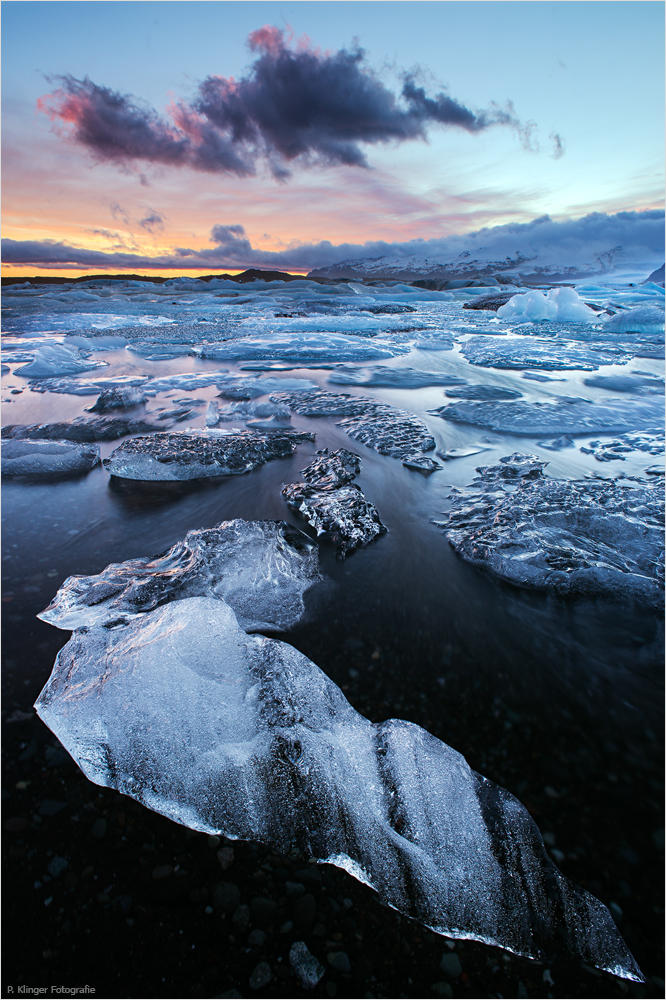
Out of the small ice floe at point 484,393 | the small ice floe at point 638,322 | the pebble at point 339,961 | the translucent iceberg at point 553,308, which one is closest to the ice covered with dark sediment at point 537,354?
the small ice floe at point 484,393

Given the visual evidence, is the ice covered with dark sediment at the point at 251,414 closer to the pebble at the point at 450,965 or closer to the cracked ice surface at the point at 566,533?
the cracked ice surface at the point at 566,533

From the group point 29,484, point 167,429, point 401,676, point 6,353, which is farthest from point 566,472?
point 6,353

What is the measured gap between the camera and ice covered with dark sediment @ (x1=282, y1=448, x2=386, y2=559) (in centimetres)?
293

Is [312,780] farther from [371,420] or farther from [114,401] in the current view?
[114,401]

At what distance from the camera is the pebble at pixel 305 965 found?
1.06m

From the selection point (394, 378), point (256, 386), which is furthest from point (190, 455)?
point (394, 378)

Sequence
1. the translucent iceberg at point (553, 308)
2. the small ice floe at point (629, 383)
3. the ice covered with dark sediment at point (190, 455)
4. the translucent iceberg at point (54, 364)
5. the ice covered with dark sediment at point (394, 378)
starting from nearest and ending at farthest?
the ice covered with dark sediment at point (190, 455)
the small ice floe at point (629, 383)
the ice covered with dark sediment at point (394, 378)
the translucent iceberg at point (54, 364)
the translucent iceberg at point (553, 308)

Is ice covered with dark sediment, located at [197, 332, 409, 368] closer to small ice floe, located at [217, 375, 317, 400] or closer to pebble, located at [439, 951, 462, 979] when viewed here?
small ice floe, located at [217, 375, 317, 400]

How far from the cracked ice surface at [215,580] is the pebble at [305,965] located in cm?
124

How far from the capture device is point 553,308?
61.1ft

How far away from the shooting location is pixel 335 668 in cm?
195

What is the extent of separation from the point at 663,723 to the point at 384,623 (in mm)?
1333

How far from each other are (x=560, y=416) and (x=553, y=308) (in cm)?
1690

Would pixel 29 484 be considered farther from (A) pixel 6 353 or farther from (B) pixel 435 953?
(A) pixel 6 353
